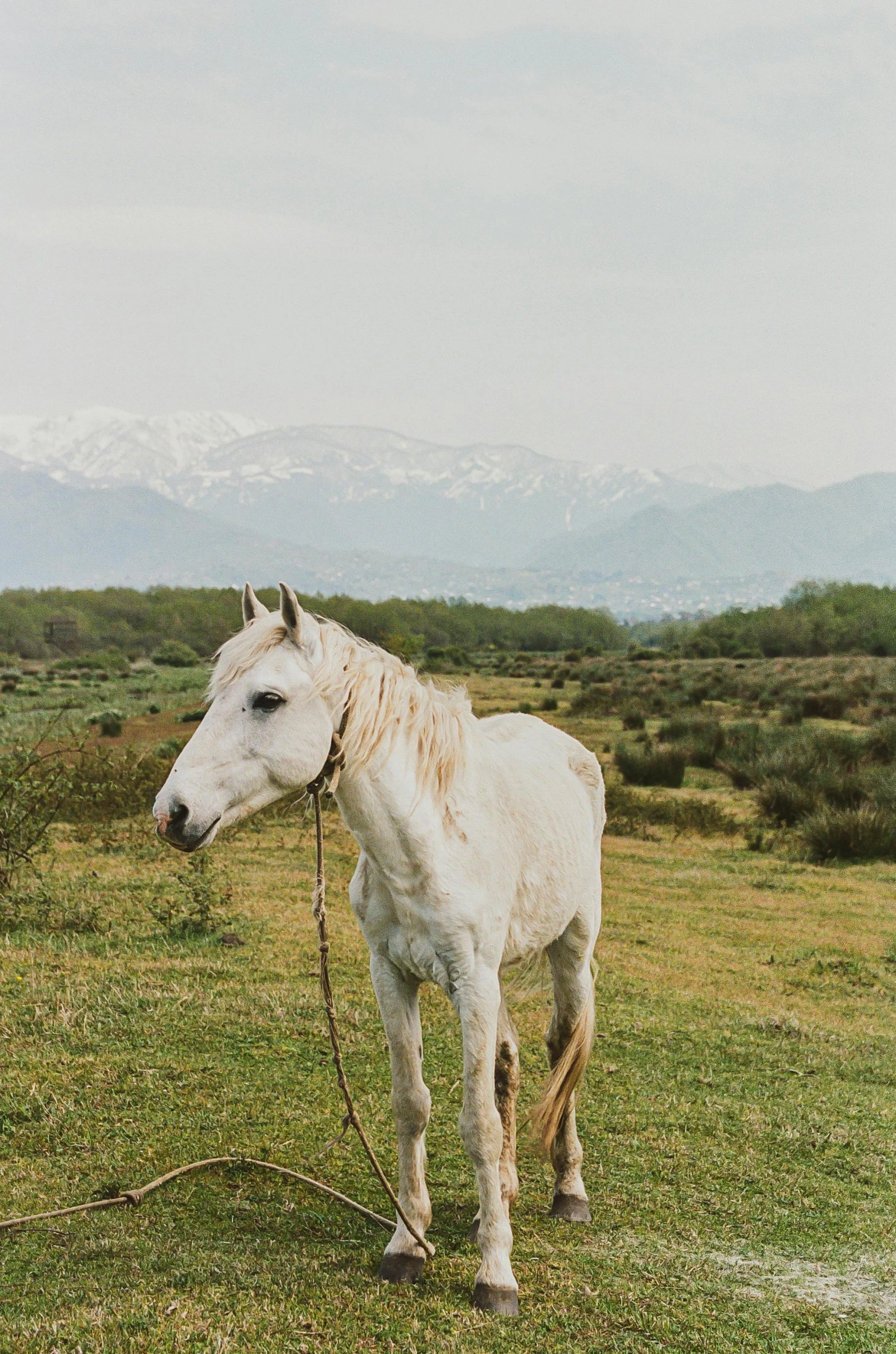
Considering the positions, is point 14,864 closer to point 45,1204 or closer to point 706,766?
point 45,1204

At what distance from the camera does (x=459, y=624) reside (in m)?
119

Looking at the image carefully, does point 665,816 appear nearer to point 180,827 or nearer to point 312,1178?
point 312,1178

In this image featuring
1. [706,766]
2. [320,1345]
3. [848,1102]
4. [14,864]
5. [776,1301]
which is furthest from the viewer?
[706,766]

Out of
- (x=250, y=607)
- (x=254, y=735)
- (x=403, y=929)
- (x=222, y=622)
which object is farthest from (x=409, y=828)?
(x=222, y=622)

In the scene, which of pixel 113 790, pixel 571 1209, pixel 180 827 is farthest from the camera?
pixel 113 790

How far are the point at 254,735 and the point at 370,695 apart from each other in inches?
21.1

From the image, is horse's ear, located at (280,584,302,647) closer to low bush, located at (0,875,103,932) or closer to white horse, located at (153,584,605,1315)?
white horse, located at (153,584,605,1315)

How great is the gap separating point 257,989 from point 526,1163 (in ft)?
10.4

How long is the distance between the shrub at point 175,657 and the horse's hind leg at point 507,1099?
67.6 meters

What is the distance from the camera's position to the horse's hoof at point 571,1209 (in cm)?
509

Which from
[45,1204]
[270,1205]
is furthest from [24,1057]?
[270,1205]

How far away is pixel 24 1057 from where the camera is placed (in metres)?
6.72

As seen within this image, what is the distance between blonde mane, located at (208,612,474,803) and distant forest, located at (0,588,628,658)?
5511 centimetres

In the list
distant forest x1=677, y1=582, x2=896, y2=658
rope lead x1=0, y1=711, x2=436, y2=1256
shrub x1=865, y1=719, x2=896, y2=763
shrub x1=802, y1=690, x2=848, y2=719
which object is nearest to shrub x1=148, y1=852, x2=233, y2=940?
rope lead x1=0, y1=711, x2=436, y2=1256
